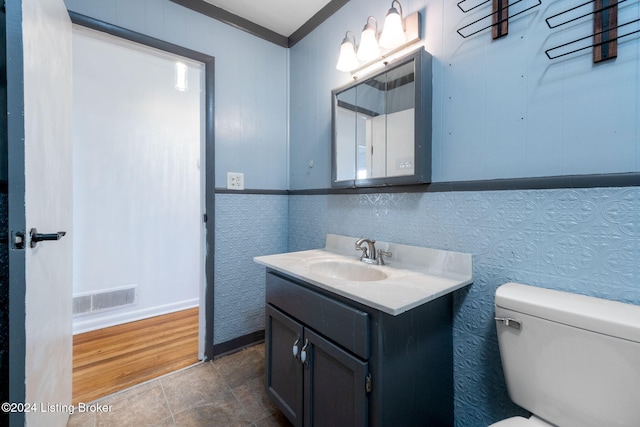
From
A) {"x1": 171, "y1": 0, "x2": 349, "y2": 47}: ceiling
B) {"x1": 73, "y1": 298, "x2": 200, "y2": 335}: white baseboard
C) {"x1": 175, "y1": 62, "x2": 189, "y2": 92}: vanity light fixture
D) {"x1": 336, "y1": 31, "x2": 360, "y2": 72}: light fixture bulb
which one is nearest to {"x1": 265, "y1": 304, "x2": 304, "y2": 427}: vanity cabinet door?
{"x1": 336, "y1": 31, "x2": 360, "y2": 72}: light fixture bulb

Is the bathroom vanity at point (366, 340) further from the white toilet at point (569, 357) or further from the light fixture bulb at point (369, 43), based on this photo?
the light fixture bulb at point (369, 43)

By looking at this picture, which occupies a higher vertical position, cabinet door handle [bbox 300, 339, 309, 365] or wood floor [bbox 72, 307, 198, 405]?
cabinet door handle [bbox 300, 339, 309, 365]

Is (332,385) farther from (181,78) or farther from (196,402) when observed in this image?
(181,78)

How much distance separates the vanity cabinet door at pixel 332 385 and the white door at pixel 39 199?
0.85m

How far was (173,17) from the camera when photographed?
5.50 ft

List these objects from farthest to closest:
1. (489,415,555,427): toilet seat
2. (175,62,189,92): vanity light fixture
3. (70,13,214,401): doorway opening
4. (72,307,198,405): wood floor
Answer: (175,62,189,92): vanity light fixture, (70,13,214,401): doorway opening, (72,307,198,405): wood floor, (489,415,555,427): toilet seat

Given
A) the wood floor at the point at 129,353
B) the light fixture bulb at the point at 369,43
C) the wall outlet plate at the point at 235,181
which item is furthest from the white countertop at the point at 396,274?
the wood floor at the point at 129,353

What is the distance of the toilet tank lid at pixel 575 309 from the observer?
687 mm

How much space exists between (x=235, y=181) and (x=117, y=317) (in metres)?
1.67

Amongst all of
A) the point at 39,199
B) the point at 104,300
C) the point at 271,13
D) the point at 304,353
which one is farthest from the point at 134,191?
the point at 304,353

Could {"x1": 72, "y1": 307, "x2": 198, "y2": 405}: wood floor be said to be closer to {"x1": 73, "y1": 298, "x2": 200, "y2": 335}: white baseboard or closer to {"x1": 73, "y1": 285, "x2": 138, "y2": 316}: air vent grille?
{"x1": 73, "y1": 298, "x2": 200, "y2": 335}: white baseboard

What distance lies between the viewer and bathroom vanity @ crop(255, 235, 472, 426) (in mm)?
889

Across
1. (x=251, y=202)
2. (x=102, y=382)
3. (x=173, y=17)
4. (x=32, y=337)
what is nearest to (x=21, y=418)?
(x=32, y=337)

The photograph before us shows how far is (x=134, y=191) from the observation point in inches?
96.7
